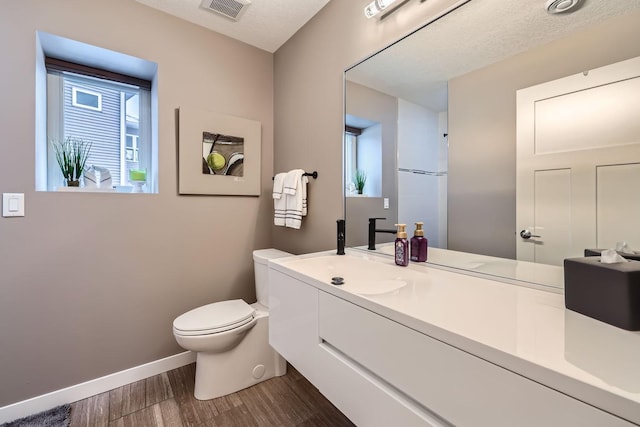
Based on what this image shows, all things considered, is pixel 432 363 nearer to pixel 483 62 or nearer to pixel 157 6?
pixel 483 62

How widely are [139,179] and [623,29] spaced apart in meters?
2.33

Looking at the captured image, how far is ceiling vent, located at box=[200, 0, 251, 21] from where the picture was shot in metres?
1.61

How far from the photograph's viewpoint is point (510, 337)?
54cm

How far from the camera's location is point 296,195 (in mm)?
1790

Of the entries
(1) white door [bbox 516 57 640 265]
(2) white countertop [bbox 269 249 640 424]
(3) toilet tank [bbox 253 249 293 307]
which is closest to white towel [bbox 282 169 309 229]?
(3) toilet tank [bbox 253 249 293 307]

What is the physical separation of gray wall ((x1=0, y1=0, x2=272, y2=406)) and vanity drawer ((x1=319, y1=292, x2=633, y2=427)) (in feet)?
4.61

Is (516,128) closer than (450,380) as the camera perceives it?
No

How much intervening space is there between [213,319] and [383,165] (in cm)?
127

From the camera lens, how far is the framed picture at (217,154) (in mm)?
1805

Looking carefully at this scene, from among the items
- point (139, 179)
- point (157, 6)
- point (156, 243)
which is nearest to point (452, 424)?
point (156, 243)

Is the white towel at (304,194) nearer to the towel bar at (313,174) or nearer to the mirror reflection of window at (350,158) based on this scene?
the towel bar at (313,174)

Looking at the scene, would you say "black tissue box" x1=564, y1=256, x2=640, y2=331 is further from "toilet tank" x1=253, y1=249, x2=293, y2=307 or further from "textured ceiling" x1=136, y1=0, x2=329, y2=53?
"textured ceiling" x1=136, y1=0, x2=329, y2=53

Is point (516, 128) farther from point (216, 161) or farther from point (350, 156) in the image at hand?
point (216, 161)

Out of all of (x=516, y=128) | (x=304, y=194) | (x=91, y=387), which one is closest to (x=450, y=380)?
(x=516, y=128)
